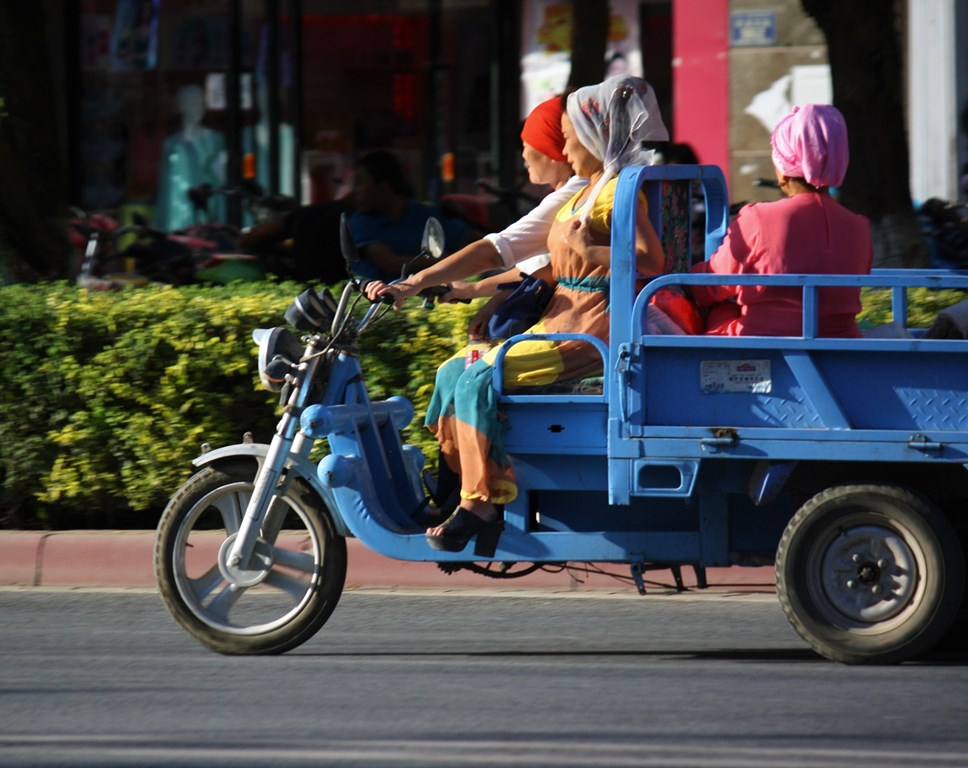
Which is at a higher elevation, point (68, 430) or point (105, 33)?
point (105, 33)

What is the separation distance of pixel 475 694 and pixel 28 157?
17.4ft

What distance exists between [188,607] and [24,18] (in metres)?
4.76

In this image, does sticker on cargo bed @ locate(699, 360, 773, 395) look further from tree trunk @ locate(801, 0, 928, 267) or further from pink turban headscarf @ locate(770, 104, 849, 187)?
tree trunk @ locate(801, 0, 928, 267)

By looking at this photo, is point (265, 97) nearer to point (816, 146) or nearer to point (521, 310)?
point (521, 310)

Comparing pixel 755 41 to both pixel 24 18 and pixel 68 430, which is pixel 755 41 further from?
pixel 68 430

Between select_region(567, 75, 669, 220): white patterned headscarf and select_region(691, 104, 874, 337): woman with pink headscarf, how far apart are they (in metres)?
0.40

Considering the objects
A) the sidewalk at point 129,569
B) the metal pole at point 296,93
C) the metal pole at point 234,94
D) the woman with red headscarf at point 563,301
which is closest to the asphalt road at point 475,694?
the sidewalk at point 129,569

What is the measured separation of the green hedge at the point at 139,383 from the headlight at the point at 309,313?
176 centimetres

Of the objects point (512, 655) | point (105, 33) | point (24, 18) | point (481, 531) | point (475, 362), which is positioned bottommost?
point (512, 655)

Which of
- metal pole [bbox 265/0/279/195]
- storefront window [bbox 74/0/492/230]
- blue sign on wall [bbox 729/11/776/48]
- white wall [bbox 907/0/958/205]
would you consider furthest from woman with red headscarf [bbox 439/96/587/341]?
metal pole [bbox 265/0/279/195]

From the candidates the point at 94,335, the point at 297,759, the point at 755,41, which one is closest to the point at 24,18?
the point at 94,335

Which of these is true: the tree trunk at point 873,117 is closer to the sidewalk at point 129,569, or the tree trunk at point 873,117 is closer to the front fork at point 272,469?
the sidewalk at point 129,569

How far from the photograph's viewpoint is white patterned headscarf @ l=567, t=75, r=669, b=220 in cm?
569

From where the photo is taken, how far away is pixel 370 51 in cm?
1666
